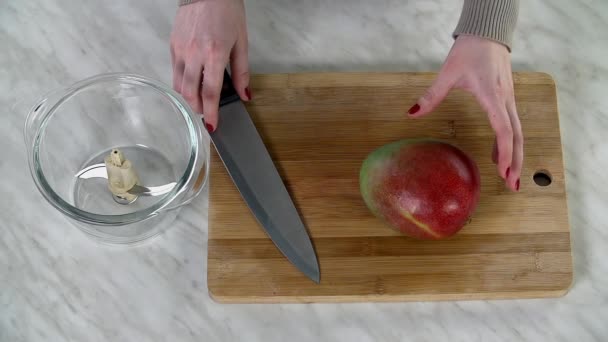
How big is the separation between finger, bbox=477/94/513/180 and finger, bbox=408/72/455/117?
0.19ft

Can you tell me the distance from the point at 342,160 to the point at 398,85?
181 millimetres

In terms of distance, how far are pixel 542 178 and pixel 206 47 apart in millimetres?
648

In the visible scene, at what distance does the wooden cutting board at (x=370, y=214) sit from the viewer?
110cm

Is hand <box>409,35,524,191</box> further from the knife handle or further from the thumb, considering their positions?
the knife handle

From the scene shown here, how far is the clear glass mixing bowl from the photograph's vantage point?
44.7 inches

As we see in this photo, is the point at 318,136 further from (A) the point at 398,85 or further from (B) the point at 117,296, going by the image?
(B) the point at 117,296

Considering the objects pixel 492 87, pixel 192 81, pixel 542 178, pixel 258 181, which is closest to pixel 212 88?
pixel 192 81

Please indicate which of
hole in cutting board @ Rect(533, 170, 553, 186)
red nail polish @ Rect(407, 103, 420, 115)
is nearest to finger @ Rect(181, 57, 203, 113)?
red nail polish @ Rect(407, 103, 420, 115)

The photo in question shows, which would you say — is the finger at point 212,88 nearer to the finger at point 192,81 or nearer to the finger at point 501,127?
the finger at point 192,81

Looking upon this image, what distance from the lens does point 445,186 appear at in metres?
1.02

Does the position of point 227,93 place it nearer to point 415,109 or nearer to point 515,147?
point 415,109

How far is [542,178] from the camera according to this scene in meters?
1.17

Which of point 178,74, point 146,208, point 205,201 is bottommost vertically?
point 205,201

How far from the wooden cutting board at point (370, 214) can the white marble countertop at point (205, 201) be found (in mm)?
62
